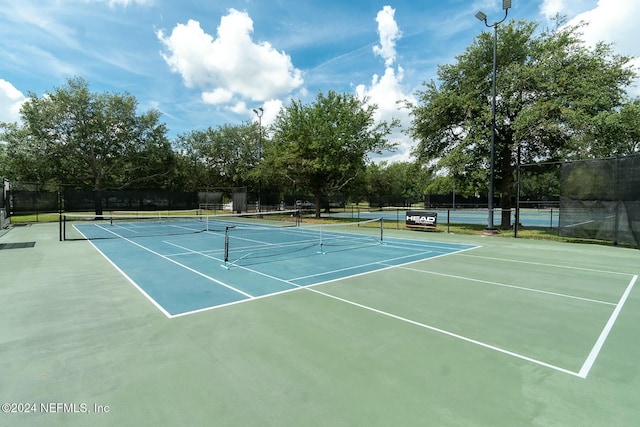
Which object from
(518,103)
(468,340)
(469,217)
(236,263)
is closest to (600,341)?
(468,340)

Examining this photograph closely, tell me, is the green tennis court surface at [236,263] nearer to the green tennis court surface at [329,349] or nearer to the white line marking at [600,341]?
the green tennis court surface at [329,349]

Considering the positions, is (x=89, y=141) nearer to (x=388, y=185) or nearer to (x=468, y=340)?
(x=468, y=340)

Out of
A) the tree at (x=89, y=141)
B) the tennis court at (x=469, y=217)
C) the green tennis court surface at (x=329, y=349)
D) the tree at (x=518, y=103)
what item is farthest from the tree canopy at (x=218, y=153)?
the green tennis court surface at (x=329, y=349)

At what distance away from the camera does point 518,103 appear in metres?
17.8

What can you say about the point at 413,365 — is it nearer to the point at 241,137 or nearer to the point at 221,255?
the point at 221,255

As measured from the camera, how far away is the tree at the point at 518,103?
1576cm

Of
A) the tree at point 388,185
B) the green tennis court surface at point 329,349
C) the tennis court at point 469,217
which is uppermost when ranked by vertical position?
the tree at point 388,185

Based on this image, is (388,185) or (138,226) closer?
(138,226)

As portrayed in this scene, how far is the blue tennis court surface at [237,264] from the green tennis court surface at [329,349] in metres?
0.11

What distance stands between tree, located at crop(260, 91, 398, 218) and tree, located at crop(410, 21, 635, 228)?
709cm

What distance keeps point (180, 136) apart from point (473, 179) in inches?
1825

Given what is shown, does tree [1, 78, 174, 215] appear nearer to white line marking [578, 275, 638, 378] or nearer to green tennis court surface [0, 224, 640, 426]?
green tennis court surface [0, 224, 640, 426]

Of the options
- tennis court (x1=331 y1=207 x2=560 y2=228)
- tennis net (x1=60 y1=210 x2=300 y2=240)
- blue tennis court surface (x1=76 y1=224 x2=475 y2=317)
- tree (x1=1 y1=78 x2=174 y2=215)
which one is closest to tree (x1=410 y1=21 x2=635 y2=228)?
tennis court (x1=331 y1=207 x2=560 y2=228)

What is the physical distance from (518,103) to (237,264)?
17942mm
